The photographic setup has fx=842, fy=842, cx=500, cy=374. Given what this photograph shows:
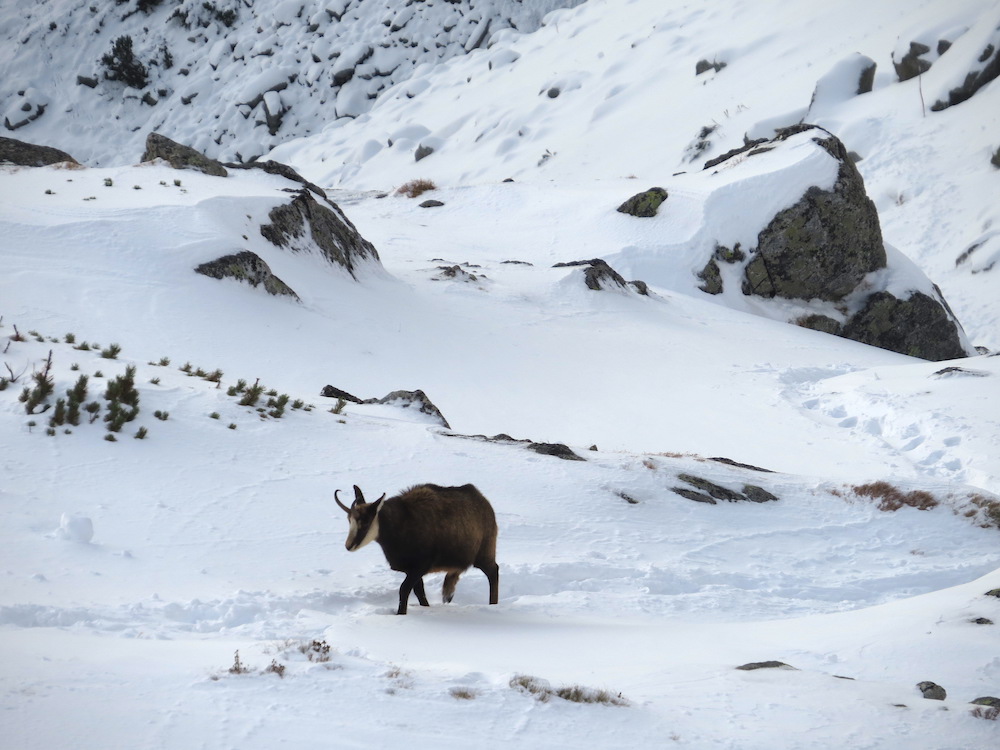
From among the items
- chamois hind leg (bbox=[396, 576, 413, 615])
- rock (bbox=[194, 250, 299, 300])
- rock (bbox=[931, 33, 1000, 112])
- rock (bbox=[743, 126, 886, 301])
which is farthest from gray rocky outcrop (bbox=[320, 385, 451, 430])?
rock (bbox=[931, 33, 1000, 112])

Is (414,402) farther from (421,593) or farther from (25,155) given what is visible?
(25,155)

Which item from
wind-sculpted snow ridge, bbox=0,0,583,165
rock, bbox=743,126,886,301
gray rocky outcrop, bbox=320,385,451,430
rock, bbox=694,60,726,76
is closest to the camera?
gray rocky outcrop, bbox=320,385,451,430

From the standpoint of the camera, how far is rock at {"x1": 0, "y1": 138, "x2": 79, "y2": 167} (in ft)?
71.2

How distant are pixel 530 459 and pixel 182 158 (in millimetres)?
15502

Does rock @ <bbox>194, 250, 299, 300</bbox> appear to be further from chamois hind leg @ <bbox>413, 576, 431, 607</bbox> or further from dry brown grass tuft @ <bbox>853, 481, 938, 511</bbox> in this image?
chamois hind leg @ <bbox>413, 576, 431, 607</bbox>

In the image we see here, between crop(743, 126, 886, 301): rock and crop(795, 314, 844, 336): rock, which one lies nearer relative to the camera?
crop(795, 314, 844, 336): rock

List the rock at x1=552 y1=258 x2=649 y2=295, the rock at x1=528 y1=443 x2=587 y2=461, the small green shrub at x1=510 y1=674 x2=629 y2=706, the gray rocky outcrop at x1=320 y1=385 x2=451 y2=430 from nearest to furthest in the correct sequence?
the small green shrub at x1=510 y1=674 x2=629 y2=706 < the rock at x1=528 y1=443 x2=587 y2=461 < the gray rocky outcrop at x1=320 y1=385 x2=451 y2=430 < the rock at x1=552 y1=258 x2=649 y2=295

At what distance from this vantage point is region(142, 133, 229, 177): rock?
21250 mm

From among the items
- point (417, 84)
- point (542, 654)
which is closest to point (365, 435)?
point (542, 654)

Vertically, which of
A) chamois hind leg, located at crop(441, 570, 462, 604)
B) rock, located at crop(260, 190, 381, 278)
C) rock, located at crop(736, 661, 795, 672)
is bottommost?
chamois hind leg, located at crop(441, 570, 462, 604)

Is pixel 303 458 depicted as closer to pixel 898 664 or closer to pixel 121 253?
pixel 898 664

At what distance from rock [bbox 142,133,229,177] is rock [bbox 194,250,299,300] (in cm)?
556

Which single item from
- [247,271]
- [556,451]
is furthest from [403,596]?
[247,271]

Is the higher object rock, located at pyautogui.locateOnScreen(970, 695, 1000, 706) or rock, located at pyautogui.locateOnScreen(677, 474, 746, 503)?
rock, located at pyautogui.locateOnScreen(970, 695, 1000, 706)
